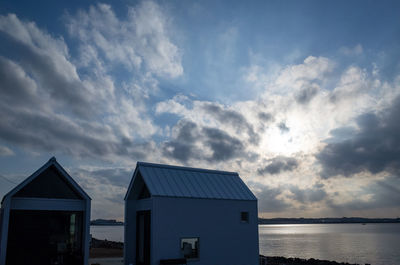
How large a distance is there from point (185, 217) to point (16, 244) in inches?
337

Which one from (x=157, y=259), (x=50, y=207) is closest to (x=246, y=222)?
Result: (x=157, y=259)

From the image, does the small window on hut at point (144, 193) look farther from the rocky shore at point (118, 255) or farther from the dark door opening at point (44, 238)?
the rocky shore at point (118, 255)

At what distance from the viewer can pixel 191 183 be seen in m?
21.5

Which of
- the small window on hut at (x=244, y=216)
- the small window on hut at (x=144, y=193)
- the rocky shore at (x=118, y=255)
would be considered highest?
the small window on hut at (x=144, y=193)

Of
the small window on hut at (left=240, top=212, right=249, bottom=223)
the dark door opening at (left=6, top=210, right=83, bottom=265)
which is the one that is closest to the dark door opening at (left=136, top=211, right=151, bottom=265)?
the dark door opening at (left=6, top=210, right=83, bottom=265)

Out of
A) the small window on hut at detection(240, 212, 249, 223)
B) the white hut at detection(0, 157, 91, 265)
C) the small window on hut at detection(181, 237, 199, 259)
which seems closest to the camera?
the white hut at detection(0, 157, 91, 265)

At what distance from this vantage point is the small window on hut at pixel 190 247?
19375 mm

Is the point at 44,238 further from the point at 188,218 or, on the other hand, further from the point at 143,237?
the point at 188,218

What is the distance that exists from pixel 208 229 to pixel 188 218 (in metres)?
1.60

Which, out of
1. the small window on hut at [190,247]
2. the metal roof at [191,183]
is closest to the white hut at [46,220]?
the metal roof at [191,183]

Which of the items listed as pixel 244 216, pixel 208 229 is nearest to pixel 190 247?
pixel 208 229

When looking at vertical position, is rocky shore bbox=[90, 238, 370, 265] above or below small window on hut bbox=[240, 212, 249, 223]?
below

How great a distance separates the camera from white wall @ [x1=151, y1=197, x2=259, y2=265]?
18609 millimetres

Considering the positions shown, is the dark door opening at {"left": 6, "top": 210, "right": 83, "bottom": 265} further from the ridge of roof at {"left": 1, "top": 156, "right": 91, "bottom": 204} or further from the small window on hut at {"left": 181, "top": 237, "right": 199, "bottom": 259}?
the small window on hut at {"left": 181, "top": 237, "right": 199, "bottom": 259}
